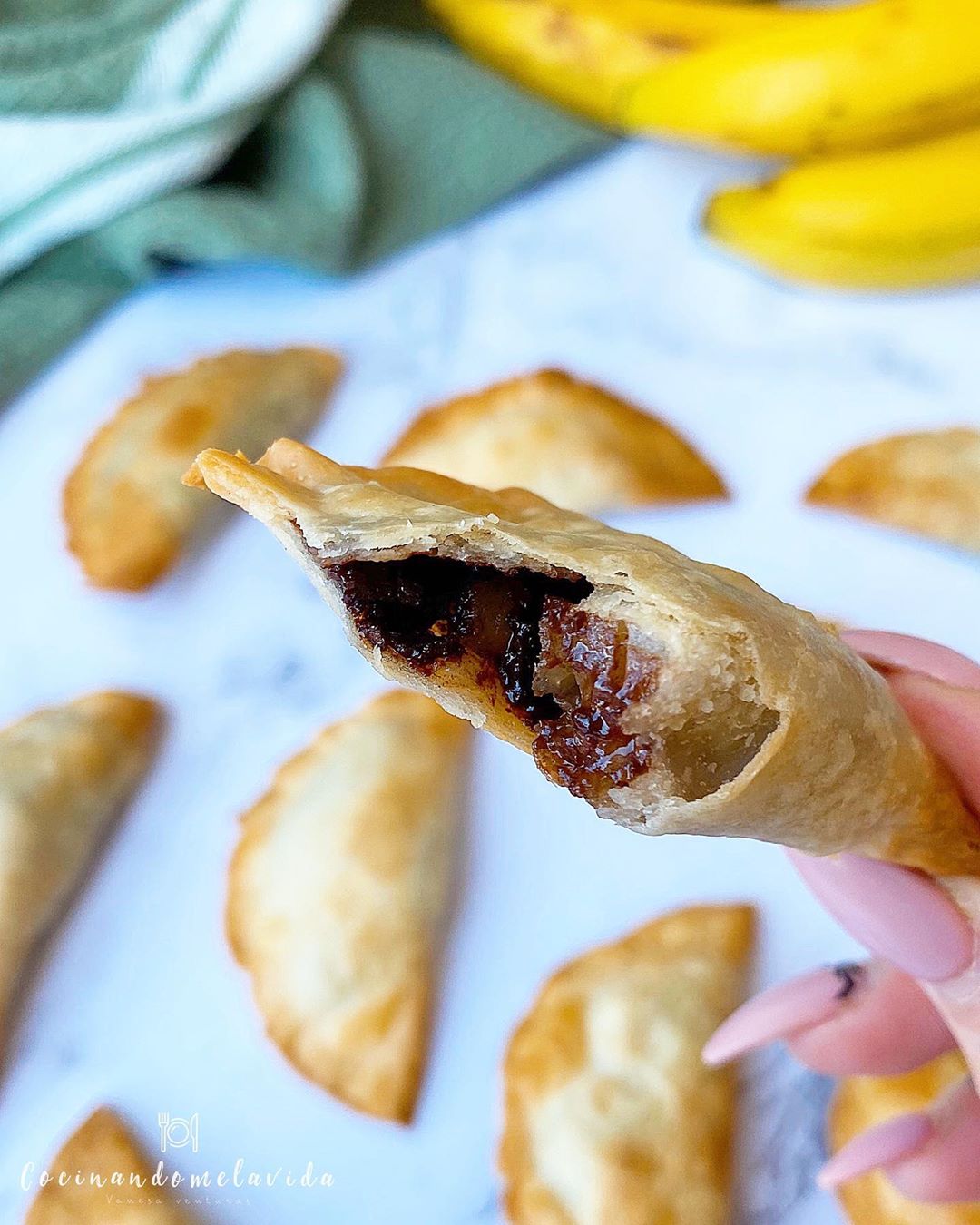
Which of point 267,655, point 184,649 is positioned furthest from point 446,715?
point 184,649

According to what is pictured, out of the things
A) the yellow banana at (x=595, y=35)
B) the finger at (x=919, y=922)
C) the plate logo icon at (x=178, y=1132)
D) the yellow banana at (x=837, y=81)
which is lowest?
the plate logo icon at (x=178, y=1132)

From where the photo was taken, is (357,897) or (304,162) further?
(304,162)

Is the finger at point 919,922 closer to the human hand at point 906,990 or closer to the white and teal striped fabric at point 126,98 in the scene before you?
the human hand at point 906,990

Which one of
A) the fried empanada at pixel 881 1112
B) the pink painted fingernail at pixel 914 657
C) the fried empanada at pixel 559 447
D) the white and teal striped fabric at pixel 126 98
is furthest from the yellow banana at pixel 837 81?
the fried empanada at pixel 881 1112

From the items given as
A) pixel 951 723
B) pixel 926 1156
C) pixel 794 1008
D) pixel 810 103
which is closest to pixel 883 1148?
pixel 926 1156

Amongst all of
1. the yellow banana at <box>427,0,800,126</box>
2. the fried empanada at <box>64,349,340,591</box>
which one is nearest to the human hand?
the fried empanada at <box>64,349,340,591</box>

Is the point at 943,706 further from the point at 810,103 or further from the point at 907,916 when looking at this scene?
the point at 810,103

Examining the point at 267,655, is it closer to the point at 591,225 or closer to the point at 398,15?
the point at 591,225
